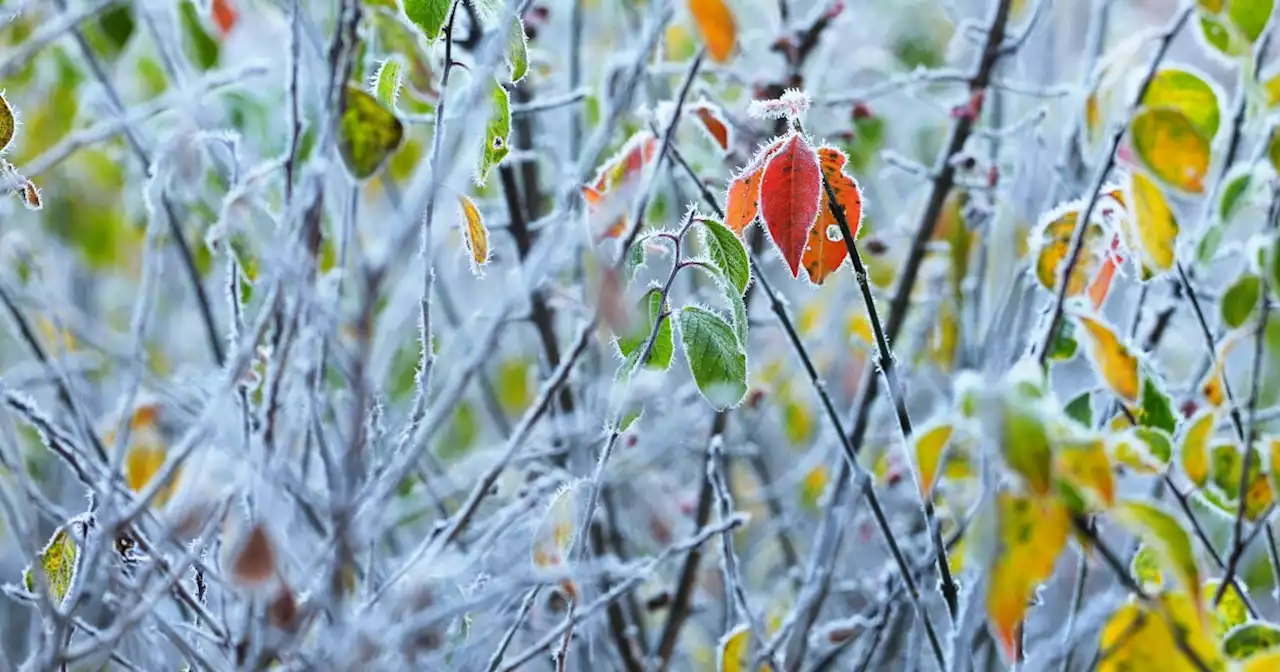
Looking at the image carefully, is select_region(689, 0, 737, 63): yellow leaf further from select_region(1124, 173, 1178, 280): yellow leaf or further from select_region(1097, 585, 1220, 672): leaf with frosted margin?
select_region(1097, 585, 1220, 672): leaf with frosted margin

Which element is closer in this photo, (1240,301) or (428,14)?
(428,14)

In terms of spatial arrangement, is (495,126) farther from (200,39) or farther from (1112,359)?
(200,39)

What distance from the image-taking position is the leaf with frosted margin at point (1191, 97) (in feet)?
2.55

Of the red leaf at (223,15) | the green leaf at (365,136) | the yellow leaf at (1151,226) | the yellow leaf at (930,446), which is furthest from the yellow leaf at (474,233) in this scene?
the red leaf at (223,15)

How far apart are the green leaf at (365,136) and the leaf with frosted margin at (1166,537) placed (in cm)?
40

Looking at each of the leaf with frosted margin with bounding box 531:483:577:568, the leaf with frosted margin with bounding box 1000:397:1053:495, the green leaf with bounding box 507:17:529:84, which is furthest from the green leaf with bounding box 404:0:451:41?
the leaf with frosted margin with bounding box 1000:397:1053:495

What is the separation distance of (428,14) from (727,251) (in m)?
0.23

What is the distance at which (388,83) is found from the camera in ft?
2.37

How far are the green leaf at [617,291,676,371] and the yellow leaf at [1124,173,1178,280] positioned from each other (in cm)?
30

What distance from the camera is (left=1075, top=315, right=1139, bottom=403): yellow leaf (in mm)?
670

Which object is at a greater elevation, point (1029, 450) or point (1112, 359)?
point (1112, 359)

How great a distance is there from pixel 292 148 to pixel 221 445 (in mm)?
172

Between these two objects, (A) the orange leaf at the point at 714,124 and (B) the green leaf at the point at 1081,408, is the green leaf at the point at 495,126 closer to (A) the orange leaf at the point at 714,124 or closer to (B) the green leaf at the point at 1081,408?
(A) the orange leaf at the point at 714,124

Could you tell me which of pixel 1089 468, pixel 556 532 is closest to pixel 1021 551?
pixel 1089 468
